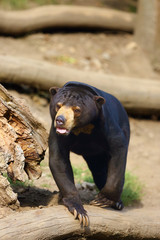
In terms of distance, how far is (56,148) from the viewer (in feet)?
12.5

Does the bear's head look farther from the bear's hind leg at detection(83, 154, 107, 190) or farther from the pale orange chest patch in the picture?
the bear's hind leg at detection(83, 154, 107, 190)

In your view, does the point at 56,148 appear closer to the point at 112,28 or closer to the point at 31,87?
the point at 31,87

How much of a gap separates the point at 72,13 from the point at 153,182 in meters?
5.07

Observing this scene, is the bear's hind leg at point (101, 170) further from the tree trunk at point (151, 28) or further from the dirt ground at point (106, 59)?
the tree trunk at point (151, 28)

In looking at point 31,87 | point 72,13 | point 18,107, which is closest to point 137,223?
point 18,107

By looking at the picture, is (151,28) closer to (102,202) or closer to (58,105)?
(102,202)

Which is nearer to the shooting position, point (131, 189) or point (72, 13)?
point (131, 189)

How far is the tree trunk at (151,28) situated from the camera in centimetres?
959

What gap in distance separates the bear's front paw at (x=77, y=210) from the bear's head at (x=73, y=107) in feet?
1.99

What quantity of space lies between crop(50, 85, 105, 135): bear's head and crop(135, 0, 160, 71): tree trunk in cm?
629

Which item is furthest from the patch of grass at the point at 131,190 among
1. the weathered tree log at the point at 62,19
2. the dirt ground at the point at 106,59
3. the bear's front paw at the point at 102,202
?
the weathered tree log at the point at 62,19

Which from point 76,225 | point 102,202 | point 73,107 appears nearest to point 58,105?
point 73,107

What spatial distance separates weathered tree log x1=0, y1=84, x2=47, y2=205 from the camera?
337 cm

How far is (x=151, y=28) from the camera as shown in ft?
32.0
